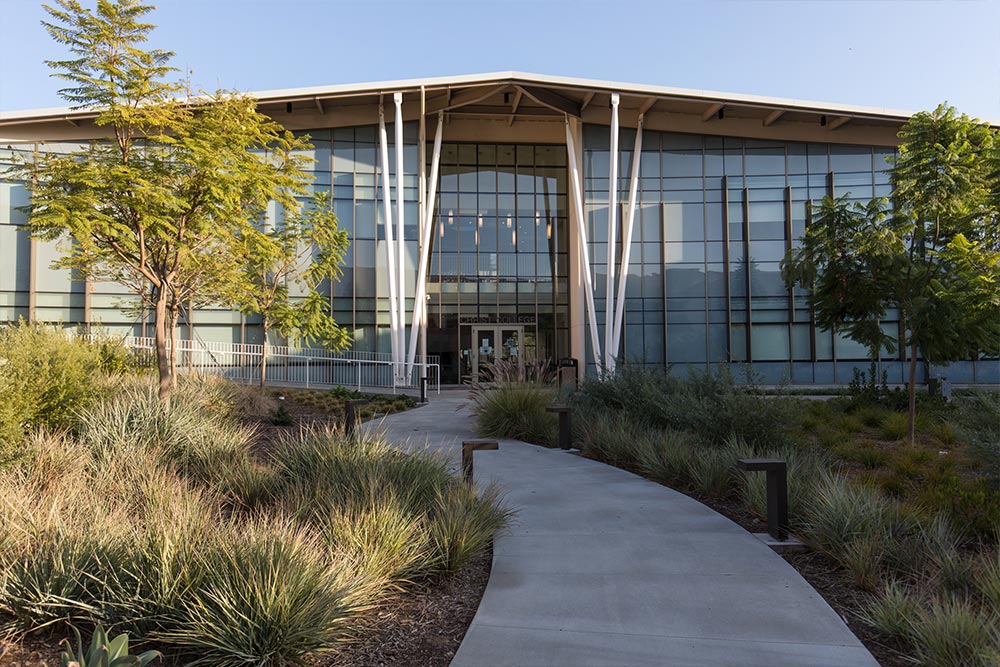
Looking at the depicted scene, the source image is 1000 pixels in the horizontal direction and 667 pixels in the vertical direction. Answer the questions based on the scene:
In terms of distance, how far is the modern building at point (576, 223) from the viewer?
25.1 metres

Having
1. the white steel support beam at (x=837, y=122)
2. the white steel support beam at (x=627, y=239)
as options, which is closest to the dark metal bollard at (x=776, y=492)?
the white steel support beam at (x=627, y=239)

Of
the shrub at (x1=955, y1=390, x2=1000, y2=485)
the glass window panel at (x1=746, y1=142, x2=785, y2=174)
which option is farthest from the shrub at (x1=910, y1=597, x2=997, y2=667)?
the glass window panel at (x1=746, y1=142, x2=785, y2=174)

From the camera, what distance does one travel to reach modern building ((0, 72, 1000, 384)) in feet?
82.4

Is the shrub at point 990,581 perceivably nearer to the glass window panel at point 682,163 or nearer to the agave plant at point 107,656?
the agave plant at point 107,656

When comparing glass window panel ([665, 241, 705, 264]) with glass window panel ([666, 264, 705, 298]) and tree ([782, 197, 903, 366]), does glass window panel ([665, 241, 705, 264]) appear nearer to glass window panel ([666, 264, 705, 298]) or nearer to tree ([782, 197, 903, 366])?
glass window panel ([666, 264, 705, 298])

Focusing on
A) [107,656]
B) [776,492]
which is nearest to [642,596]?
[776,492]

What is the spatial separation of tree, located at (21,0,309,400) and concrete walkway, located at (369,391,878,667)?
6.61 m

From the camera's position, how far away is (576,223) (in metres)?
26.8

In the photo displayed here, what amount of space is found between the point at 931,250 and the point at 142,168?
14936 millimetres

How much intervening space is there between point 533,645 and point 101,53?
9924 mm

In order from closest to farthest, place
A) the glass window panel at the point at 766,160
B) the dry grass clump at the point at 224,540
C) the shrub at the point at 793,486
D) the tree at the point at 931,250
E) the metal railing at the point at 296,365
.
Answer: the dry grass clump at the point at 224,540 < the shrub at the point at 793,486 < the tree at the point at 931,250 < the metal railing at the point at 296,365 < the glass window panel at the point at 766,160

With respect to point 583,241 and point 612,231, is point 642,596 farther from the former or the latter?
point 612,231

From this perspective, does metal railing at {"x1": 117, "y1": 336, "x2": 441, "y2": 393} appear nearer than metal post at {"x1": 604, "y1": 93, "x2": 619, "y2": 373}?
Yes

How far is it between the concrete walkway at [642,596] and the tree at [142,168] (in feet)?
21.7
